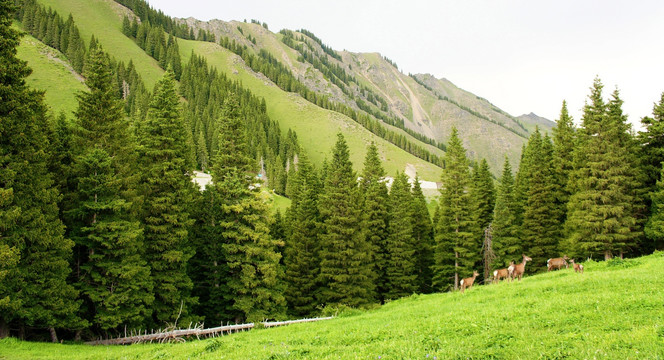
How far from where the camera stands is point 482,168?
205 ft

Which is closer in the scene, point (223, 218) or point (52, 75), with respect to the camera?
point (223, 218)

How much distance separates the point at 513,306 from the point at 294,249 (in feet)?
99.1

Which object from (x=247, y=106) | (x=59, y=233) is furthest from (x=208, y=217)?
(x=247, y=106)

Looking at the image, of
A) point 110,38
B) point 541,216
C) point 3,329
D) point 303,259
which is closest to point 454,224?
point 541,216

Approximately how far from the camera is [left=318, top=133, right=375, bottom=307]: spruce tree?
37656mm

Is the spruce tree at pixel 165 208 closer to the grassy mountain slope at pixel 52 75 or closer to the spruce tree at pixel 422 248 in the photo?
the spruce tree at pixel 422 248

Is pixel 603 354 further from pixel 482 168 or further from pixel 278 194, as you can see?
pixel 278 194

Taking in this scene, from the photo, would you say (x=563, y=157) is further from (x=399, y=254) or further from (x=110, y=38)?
(x=110, y=38)

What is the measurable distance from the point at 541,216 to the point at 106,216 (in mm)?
45050

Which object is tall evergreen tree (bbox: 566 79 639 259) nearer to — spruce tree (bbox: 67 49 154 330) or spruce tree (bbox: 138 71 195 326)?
spruce tree (bbox: 138 71 195 326)

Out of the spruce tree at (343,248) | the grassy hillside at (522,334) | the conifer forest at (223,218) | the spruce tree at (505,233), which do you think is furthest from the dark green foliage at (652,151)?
the spruce tree at (343,248)

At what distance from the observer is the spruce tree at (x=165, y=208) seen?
90.6ft

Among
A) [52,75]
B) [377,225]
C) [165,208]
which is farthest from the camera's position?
[52,75]

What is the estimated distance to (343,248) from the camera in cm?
3844
